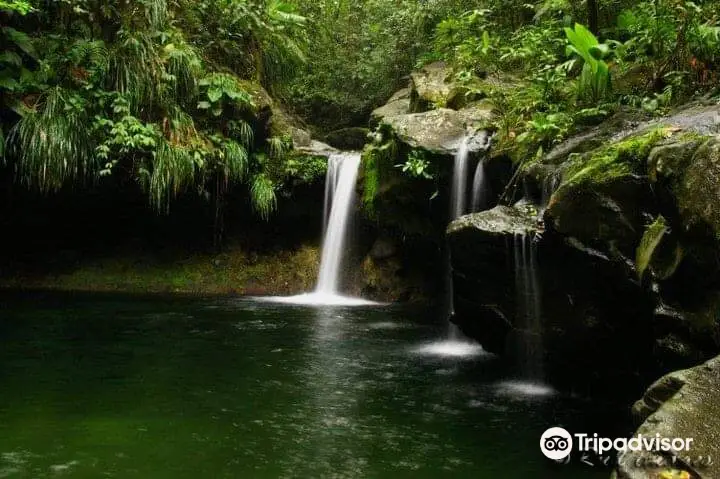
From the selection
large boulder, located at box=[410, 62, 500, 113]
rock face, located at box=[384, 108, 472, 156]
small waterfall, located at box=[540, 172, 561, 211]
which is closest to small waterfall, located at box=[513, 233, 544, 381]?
small waterfall, located at box=[540, 172, 561, 211]

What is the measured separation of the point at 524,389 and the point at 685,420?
313 cm

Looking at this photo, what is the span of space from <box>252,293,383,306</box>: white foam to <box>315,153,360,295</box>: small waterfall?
335mm

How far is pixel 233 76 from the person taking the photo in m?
12.9

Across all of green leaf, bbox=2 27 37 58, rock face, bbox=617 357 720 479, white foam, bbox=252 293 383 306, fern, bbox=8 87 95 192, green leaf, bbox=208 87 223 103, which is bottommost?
white foam, bbox=252 293 383 306

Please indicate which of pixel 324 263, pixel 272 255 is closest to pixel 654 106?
pixel 324 263

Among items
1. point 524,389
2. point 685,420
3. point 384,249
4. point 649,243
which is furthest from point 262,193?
point 685,420

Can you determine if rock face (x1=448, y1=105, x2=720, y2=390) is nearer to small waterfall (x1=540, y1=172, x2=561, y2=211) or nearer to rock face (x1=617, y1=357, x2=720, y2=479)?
small waterfall (x1=540, y1=172, x2=561, y2=211)

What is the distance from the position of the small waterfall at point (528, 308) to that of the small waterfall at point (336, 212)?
272 inches

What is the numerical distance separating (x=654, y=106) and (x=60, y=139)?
872 cm

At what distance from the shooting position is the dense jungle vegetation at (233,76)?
738 cm

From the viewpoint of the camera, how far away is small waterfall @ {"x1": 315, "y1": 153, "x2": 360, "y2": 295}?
43.0ft

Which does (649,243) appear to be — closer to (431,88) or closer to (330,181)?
(431,88)

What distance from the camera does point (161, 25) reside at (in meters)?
11.4

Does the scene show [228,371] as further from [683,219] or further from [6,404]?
[683,219]
